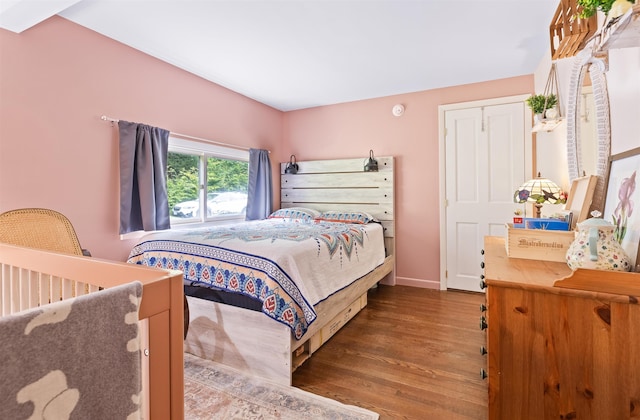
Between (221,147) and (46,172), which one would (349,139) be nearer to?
(221,147)

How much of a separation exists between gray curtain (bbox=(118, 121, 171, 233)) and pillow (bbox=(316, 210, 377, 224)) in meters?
1.78

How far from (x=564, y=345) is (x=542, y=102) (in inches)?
74.5

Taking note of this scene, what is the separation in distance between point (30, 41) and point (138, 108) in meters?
0.75

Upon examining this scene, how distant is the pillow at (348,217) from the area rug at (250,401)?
82.1 inches

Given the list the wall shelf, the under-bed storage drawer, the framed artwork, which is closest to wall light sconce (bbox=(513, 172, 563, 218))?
the framed artwork

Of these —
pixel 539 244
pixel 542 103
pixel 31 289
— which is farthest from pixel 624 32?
pixel 31 289

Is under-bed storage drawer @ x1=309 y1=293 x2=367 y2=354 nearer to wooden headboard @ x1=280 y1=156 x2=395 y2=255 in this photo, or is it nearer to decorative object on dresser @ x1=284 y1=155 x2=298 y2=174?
wooden headboard @ x1=280 y1=156 x2=395 y2=255

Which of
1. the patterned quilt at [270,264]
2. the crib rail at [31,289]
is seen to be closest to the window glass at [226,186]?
the patterned quilt at [270,264]

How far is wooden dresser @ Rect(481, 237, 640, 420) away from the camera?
822 millimetres

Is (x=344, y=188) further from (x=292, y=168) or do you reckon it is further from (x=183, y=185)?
(x=183, y=185)

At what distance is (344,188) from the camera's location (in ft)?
13.1

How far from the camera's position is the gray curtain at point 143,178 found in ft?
8.24

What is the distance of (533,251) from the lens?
1333 millimetres

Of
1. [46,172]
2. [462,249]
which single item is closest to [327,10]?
[46,172]
